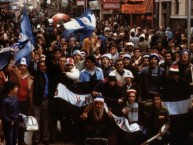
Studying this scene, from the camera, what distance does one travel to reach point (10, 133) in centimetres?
1071

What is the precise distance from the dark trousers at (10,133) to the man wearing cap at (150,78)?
111 inches

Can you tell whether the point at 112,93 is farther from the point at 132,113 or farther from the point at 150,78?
the point at 150,78

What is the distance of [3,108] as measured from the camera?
34.4 ft

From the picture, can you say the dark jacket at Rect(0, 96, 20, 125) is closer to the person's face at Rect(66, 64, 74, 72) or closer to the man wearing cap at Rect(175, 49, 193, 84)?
the person's face at Rect(66, 64, 74, 72)

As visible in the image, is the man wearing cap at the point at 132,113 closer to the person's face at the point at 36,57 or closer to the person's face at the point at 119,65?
the person's face at the point at 119,65

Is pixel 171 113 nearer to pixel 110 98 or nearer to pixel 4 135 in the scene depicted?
pixel 110 98

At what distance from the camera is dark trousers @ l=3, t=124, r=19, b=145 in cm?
1066

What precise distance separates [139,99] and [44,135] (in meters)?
1.94

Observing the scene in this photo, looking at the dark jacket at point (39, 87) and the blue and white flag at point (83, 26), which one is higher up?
the blue and white flag at point (83, 26)

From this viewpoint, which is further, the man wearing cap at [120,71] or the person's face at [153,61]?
the person's face at [153,61]

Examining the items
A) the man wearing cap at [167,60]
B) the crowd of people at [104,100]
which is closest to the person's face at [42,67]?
the crowd of people at [104,100]

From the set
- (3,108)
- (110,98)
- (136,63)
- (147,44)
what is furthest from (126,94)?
(147,44)

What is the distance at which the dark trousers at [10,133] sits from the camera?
35.0 feet

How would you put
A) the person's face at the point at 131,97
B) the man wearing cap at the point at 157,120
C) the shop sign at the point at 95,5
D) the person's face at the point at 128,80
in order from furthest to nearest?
the shop sign at the point at 95,5 → the person's face at the point at 128,80 → the person's face at the point at 131,97 → the man wearing cap at the point at 157,120
